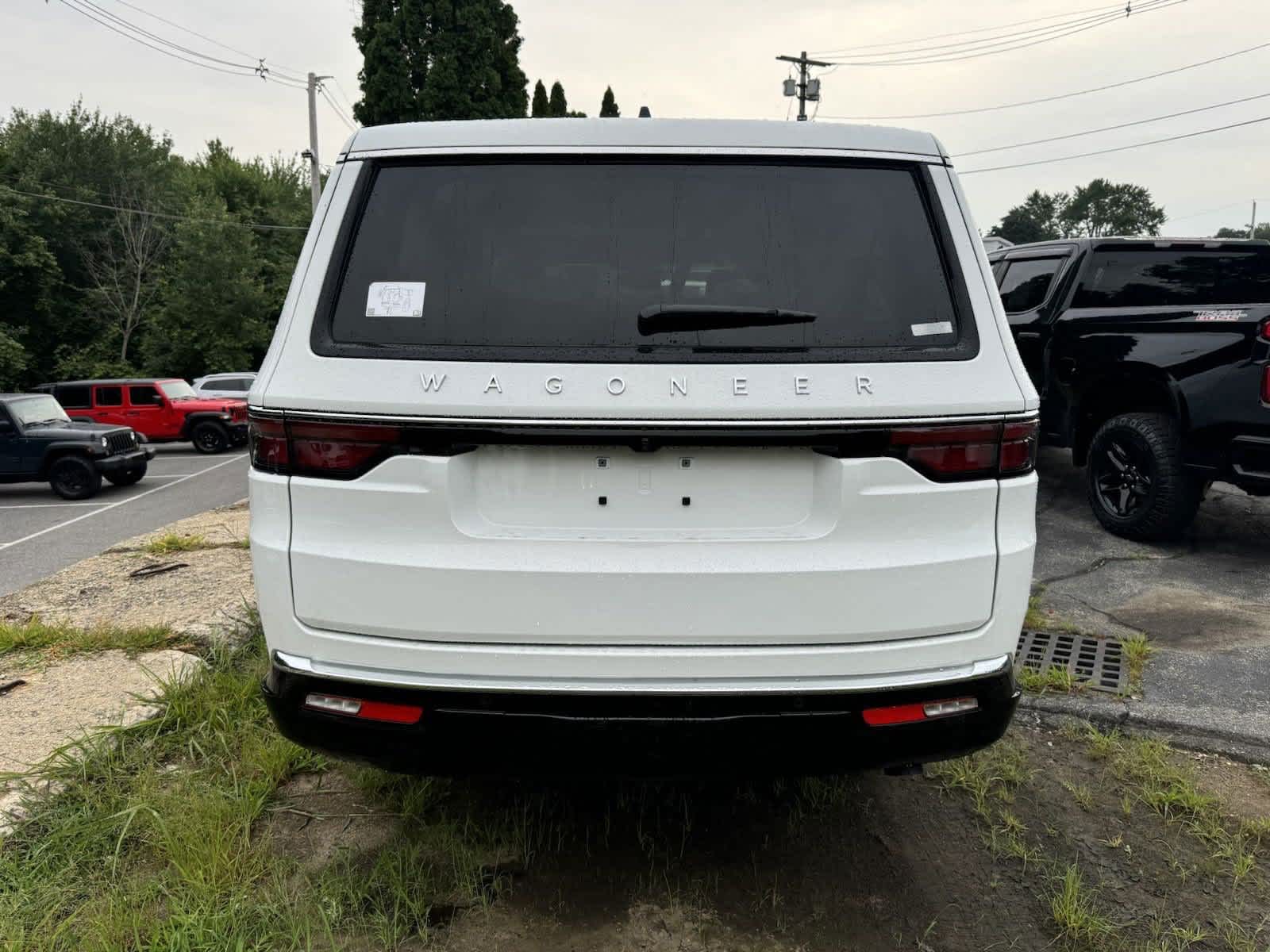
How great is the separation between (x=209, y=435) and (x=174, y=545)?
1657 cm

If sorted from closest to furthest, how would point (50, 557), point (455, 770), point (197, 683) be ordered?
point (455, 770) → point (197, 683) → point (50, 557)

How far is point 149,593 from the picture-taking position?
4.84 meters

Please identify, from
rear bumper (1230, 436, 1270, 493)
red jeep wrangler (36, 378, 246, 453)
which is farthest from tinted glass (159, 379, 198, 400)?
rear bumper (1230, 436, 1270, 493)

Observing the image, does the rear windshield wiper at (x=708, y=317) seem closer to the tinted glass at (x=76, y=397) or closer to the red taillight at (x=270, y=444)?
the red taillight at (x=270, y=444)

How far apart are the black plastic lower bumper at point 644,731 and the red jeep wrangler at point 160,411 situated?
20970 mm

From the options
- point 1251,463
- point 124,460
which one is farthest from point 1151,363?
point 124,460

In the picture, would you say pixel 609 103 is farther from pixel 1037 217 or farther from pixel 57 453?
pixel 1037 217

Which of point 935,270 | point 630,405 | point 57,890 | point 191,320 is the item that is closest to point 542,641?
point 630,405

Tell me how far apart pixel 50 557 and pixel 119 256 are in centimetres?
3634

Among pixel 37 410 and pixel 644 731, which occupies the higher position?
pixel 644 731

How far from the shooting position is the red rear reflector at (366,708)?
195cm

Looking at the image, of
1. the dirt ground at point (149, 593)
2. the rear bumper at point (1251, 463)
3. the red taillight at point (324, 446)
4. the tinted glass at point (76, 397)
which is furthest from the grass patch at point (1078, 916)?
the tinted glass at point (76, 397)

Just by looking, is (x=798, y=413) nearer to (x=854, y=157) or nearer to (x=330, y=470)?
(x=854, y=157)

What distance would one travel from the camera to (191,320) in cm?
3706
